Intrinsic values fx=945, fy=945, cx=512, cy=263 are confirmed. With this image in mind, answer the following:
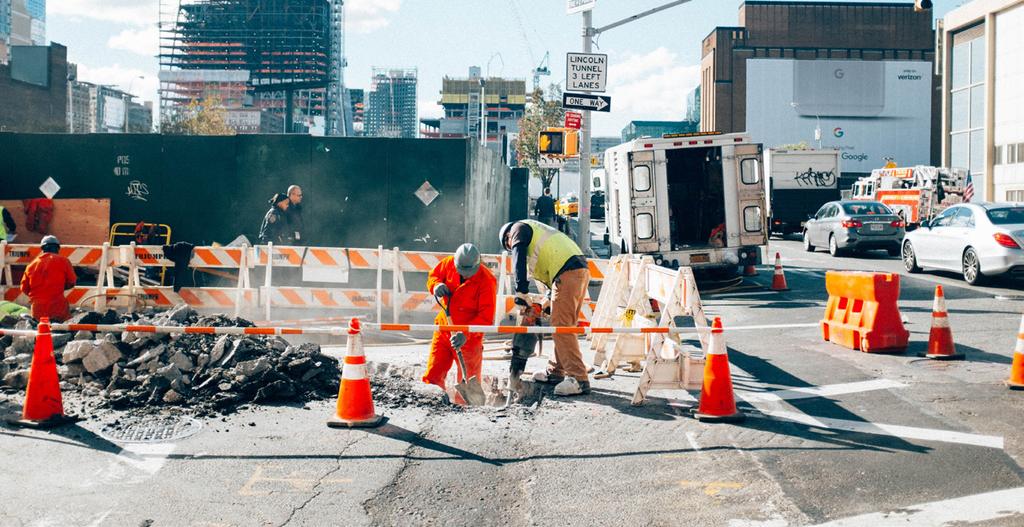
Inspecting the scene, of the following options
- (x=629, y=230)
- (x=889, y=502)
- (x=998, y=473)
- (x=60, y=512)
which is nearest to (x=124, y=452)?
(x=60, y=512)

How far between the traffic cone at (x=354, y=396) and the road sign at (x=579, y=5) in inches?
539

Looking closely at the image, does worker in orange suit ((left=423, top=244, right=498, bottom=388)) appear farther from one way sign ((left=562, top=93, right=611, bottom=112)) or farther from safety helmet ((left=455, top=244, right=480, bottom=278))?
one way sign ((left=562, top=93, right=611, bottom=112))

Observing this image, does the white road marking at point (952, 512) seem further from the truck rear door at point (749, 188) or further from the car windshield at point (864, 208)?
the car windshield at point (864, 208)

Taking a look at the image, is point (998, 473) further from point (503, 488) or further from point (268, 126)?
point (268, 126)

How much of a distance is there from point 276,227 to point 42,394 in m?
8.53

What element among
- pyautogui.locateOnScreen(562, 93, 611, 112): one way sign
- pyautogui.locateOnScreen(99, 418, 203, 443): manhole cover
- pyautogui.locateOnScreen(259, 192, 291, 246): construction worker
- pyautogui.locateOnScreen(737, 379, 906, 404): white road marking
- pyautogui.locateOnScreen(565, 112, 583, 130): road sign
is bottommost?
pyautogui.locateOnScreen(99, 418, 203, 443): manhole cover

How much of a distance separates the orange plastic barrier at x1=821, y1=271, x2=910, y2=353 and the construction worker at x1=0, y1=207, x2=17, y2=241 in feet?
43.4

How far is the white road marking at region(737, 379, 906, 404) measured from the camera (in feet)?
28.0

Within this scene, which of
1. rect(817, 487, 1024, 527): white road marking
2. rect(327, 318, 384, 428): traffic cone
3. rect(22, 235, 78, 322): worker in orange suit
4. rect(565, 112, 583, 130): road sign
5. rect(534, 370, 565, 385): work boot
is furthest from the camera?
rect(565, 112, 583, 130): road sign

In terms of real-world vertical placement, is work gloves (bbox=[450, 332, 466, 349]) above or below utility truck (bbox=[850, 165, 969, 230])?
below

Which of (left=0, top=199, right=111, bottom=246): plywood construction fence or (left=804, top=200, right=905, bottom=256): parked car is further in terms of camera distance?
(left=804, top=200, right=905, bottom=256): parked car

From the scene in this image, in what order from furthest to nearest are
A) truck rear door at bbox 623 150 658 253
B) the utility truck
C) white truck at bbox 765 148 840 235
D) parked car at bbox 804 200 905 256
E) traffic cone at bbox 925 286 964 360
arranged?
white truck at bbox 765 148 840 235
the utility truck
parked car at bbox 804 200 905 256
truck rear door at bbox 623 150 658 253
traffic cone at bbox 925 286 964 360

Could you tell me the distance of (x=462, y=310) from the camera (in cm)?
901

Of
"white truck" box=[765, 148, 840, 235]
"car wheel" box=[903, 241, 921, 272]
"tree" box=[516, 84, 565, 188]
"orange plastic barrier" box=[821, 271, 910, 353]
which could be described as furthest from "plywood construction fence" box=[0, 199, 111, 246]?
"tree" box=[516, 84, 565, 188]
